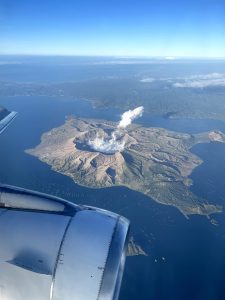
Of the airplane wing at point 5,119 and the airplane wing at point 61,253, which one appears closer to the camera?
the airplane wing at point 61,253

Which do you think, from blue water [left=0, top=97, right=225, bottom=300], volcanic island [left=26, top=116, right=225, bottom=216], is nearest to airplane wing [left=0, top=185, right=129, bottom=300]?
blue water [left=0, top=97, right=225, bottom=300]

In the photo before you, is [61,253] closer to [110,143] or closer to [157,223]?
[157,223]

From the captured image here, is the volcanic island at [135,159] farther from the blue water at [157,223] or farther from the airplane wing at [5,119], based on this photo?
the airplane wing at [5,119]

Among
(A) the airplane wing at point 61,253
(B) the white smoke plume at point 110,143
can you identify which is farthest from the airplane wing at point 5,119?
(B) the white smoke plume at point 110,143

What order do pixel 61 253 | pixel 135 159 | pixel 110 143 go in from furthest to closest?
pixel 110 143, pixel 135 159, pixel 61 253

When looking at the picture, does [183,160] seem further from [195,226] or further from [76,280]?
[76,280]

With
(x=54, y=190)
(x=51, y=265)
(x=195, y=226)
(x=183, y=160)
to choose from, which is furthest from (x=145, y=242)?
(x=51, y=265)

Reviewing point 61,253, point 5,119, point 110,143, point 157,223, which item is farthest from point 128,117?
point 61,253
